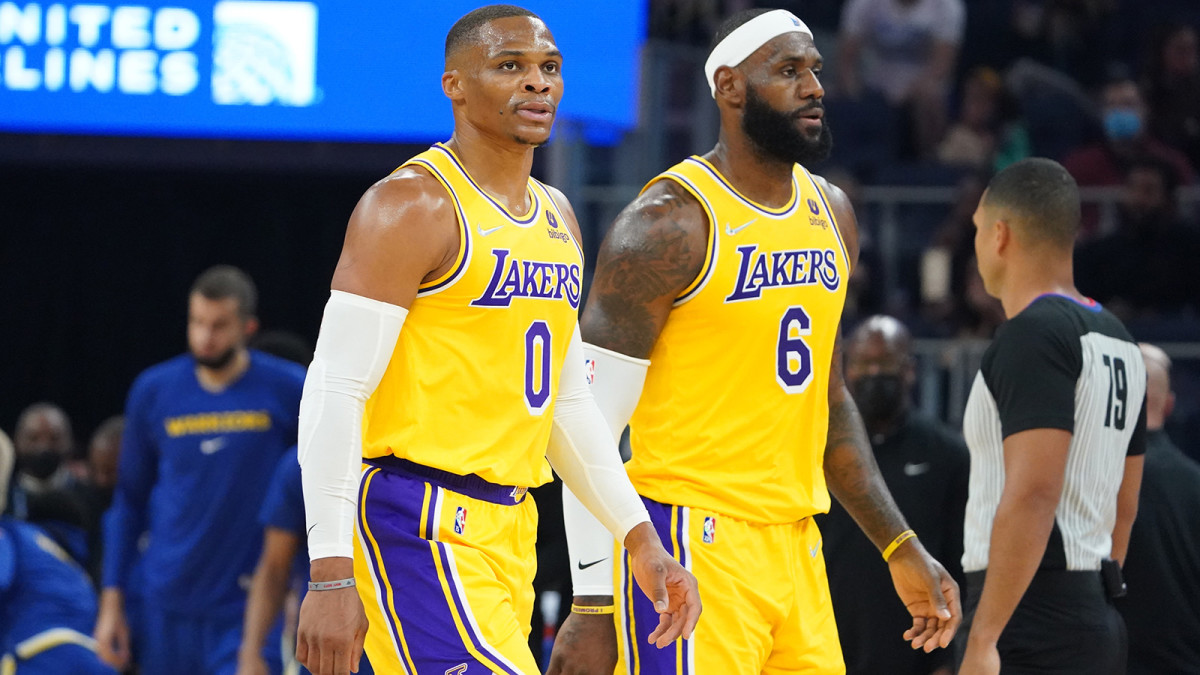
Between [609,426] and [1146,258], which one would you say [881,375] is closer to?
[609,426]

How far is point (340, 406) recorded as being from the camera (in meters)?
3.22

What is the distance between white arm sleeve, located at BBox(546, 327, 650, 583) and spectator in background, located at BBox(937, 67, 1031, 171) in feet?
25.5

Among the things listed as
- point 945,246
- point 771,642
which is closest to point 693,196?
point 771,642

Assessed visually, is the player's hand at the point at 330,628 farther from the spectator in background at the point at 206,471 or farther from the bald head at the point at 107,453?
the bald head at the point at 107,453

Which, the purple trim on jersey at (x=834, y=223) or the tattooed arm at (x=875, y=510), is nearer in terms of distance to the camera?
the tattooed arm at (x=875, y=510)

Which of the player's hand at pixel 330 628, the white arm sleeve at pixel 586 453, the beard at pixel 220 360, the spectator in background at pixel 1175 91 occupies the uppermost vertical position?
the spectator in background at pixel 1175 91

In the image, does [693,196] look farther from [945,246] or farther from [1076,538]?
[945,246]

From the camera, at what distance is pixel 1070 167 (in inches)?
415

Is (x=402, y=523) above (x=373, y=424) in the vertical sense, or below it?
below

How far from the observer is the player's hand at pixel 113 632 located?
720 cm

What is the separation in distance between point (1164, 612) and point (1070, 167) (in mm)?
5798

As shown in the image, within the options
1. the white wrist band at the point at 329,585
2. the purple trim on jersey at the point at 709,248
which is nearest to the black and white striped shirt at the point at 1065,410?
the purple trim on jersey at the point at 709,248

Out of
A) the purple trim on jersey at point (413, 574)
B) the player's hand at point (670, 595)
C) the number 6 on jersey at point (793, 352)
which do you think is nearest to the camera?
the purple trim on jersey at point (413, 574)

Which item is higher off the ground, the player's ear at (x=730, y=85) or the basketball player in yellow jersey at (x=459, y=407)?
the player's ear at (x=730, y=85)
